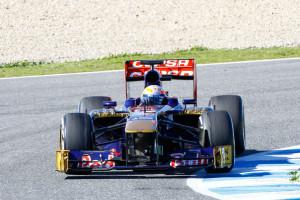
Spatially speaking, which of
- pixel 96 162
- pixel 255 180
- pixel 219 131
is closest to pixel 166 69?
pixel 219 131

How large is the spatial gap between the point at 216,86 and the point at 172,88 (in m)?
0.91

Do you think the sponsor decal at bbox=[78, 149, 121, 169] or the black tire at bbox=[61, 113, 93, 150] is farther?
the black tire at bbox=[61, 113, 93, 150]

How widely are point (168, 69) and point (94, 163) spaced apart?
9.83 feet

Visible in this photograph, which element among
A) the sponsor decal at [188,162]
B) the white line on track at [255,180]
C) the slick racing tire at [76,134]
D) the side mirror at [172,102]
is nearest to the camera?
the white line on track at [255,180]

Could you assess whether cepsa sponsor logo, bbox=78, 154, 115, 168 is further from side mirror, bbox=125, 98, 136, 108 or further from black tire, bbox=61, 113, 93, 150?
side mirror, bbox=125, 98, 136, 108

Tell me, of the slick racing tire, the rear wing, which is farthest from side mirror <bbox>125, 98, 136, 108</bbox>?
the slick racing tire

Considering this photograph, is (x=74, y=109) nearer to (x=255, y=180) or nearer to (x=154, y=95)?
(x=154, y=95)

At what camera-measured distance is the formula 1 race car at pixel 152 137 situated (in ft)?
37.2

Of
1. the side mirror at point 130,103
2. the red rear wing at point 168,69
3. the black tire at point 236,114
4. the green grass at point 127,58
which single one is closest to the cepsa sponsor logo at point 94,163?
the side mirror at point 130,103

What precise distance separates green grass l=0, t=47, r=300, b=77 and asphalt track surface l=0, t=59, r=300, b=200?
3.62 ft

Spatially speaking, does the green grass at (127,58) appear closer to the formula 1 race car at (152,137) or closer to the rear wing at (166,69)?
the rear wing at (166,69)

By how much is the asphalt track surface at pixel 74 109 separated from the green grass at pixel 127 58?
43.5 inches

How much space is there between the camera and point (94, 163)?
11367 mm

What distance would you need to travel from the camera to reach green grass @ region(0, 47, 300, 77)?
2391 centimetres
